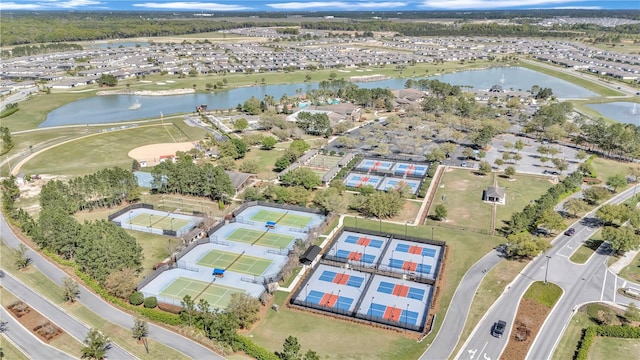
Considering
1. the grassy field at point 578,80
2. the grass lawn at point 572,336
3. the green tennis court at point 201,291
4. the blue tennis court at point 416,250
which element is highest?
the grassy field at point 578,80

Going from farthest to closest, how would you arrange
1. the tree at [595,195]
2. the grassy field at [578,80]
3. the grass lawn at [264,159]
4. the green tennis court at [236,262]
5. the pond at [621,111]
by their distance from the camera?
the grassy field at [578,80], the pond at [621,111], the grass lawn at [264,159], the tree at [595,195], the green tennis court at [236,262]

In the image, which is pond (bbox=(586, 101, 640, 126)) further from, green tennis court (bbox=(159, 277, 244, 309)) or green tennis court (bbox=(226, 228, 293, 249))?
green tennis court (bbox=(159, 277, 244, 309))

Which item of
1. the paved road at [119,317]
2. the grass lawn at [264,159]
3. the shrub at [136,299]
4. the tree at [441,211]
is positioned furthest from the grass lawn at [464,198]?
the shrub at [136,299]

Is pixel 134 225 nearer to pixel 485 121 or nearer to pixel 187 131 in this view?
pixel 187 131

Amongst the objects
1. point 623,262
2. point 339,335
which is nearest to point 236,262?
point 339,335

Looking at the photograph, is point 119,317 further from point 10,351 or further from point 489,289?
point 489,289

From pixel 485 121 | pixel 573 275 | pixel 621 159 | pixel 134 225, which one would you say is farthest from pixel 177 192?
pixel 621 159

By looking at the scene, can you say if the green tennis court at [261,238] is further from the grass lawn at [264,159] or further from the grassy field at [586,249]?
the grassy field at [586,249]
